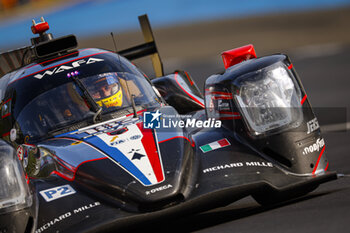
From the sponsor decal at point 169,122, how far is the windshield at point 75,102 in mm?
446

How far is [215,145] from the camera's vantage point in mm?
6086

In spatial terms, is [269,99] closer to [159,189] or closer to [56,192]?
[159,189]

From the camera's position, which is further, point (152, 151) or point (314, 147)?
point (314, 147)

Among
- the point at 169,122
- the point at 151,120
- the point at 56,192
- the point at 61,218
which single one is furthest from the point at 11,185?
the point at 169,122

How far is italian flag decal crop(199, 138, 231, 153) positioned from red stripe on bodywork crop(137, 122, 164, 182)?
1.38 feet

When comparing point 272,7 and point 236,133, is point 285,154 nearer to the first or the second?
point 236,133

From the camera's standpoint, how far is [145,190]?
5.33m

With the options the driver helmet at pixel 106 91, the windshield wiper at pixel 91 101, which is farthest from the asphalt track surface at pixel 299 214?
the driver helmet at pixel 106 91

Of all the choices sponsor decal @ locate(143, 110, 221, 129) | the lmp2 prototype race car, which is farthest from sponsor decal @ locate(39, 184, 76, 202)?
sponsor decal @ locate(143, 110, 221, 129)

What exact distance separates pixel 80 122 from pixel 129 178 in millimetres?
1402

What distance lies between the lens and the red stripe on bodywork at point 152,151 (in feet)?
18.1

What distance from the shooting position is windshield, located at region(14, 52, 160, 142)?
678 centimetres

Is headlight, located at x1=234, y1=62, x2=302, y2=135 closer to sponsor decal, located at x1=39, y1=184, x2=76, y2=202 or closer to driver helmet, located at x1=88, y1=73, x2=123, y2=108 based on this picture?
driver helmet, located at x1=88, y1=73, x2=123, y2=108

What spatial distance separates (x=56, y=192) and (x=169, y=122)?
1313 mm
